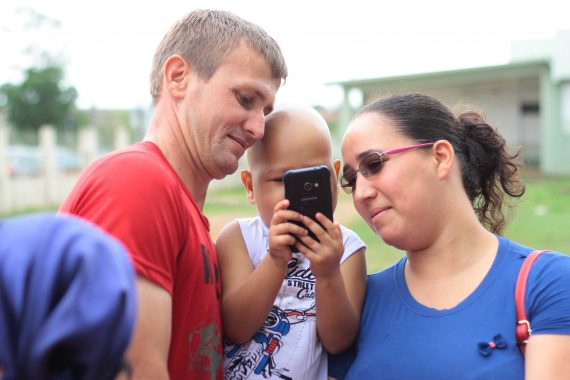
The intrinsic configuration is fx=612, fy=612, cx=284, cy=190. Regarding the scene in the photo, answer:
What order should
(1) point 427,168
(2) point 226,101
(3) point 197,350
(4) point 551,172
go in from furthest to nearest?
(4) point 551,172 → (1) point 427,168 → (2) point 226,101 → (3) point 197,350

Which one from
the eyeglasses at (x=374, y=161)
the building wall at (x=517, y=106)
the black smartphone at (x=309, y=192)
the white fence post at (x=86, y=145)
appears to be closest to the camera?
the black smartphone at (x=309, y=192)

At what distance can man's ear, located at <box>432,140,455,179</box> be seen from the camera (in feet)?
7.62

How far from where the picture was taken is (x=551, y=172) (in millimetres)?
25938

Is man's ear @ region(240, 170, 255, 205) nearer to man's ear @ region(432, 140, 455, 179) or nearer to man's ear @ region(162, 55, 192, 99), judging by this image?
man's ear @ region(162, 55, 192, 99)

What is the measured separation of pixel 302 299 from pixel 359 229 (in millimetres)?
12425

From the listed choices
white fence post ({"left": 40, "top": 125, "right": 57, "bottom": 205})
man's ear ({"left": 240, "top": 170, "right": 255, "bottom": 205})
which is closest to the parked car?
white fence post ({"left": 40, "top": 125, "right": 57, "bottom": 205})

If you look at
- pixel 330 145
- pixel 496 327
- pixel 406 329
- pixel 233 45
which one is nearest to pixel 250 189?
pixel 330 145

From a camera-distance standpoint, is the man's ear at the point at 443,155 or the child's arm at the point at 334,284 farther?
the man's ear at the point at 443,155

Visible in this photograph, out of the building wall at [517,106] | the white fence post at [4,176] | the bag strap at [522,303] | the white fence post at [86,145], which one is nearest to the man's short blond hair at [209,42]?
the bag strap at [522,303]

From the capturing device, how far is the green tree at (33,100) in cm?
3672

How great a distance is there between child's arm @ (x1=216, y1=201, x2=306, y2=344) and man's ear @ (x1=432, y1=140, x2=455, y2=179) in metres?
0.64

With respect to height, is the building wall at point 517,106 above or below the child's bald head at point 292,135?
below

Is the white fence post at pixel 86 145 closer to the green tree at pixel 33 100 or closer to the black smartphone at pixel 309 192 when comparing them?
the green tree at pixel 33 100

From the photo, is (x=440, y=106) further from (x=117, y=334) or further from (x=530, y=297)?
(x=117, y=334)
